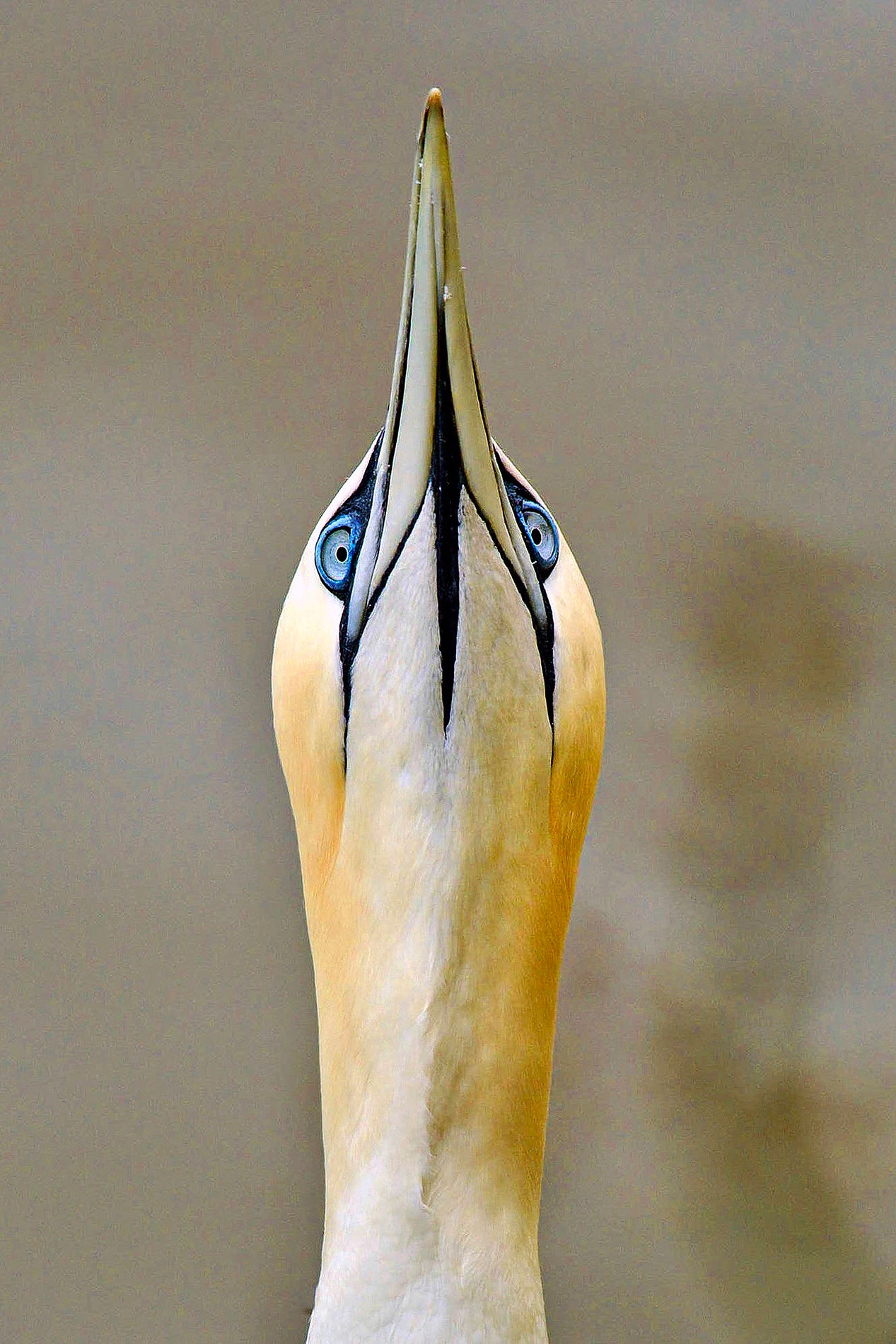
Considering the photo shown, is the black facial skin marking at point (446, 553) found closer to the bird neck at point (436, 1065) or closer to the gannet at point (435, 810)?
the gannet at point (435, 810)

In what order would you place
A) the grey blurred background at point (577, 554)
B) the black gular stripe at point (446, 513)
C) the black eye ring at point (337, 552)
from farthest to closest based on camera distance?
the grey blurred background at point (577, 554)
the black eye ring at point (337, 552)
the black gular stripe at point (446, 513)

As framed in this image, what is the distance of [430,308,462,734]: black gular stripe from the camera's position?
1457 mm

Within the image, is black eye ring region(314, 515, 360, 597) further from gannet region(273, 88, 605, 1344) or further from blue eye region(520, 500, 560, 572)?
blue eye region(520, 500, 560, 572)

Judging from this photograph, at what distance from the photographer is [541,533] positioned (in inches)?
64.5

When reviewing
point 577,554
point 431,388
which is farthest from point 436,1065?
point 577,554

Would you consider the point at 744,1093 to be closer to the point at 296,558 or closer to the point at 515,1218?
the point at 515,1218

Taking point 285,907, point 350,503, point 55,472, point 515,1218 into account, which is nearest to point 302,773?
point 350,503

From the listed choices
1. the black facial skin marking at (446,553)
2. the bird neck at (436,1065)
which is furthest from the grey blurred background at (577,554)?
the black facial skin marking at (446,553)

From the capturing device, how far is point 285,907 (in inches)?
97.4

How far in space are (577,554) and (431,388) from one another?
1.09 metres

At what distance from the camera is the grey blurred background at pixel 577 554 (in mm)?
2449

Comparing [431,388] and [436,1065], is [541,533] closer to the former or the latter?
[431,388]

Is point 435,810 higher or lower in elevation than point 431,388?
lower

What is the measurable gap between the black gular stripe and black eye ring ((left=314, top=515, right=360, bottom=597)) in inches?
5.4
